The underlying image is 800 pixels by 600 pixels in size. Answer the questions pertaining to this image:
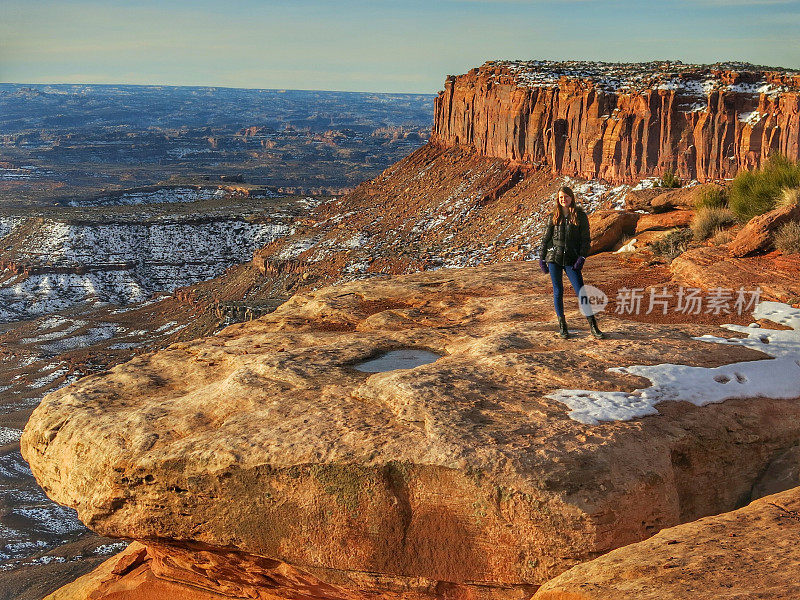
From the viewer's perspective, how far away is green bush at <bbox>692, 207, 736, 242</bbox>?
52.5 ft

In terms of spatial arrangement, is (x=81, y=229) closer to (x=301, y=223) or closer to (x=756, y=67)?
(x=301, y=223)

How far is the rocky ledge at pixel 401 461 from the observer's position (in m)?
6.80

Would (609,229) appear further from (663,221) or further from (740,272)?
(740,272)

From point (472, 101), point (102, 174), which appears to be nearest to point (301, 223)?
point (472, 101)

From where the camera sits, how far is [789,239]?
13227mm

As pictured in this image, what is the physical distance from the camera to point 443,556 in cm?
699

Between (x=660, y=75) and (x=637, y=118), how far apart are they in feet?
20.2

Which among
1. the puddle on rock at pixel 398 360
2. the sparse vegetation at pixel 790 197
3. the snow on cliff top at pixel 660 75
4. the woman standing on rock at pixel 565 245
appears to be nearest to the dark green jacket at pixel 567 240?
the woman standing on rock at pixel 565 245

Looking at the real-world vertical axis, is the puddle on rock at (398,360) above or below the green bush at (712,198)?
below

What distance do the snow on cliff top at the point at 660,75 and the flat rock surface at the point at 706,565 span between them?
4610cm

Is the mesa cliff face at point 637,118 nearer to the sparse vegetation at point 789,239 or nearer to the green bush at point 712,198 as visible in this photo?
the green bush at point 712,198

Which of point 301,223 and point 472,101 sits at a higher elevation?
point 472,101

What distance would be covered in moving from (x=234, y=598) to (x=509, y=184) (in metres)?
54.4

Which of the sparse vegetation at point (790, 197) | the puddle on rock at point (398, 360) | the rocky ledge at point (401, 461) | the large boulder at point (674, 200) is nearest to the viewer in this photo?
the rocky ledge at point (401, 461)
